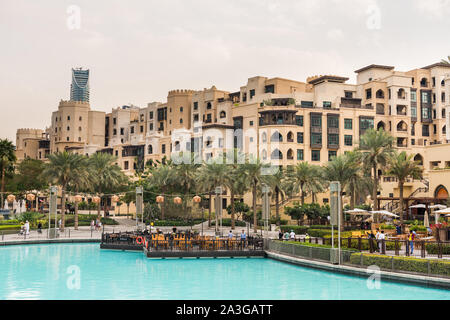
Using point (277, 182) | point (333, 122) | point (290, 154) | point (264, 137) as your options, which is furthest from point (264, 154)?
point (277, 182)

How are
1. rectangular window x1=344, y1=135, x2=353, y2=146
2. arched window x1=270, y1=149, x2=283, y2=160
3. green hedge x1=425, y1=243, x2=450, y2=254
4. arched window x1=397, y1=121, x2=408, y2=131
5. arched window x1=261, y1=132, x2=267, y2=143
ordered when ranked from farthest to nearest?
1. arched window x1=397, y1=121, x2=408, y2=131
2. rectangular window x1=344, y1=135, x2=353, y2=146
3. arched window x1=261, y1=132, x2=267, y2=143
4. arched window x1=270, y1=149, x2=283, y2=160
5. green hedge x1=425, y1=243, x2=450, y2=254

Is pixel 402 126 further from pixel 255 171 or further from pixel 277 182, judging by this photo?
pixel 255 171

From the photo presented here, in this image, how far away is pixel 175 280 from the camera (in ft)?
85.3

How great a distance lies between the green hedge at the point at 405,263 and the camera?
22.6 meters

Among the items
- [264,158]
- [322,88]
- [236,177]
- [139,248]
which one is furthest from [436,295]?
[322,88]

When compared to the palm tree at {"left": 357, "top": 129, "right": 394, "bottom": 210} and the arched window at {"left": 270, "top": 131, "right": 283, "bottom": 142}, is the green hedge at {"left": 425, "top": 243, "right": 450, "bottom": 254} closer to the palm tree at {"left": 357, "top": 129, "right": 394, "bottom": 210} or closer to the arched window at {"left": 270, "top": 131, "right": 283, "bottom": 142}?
the palm tree at {"left": 357, "top": 129, "right": 394, "bottom": 210}

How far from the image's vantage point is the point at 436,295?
21.2 metres

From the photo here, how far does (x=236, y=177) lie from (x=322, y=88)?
3299cm

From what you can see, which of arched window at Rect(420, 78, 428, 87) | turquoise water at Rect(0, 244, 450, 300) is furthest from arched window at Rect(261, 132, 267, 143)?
turquoise water at Rect(0, 244, 450, 300)

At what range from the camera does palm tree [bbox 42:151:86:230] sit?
185 ft

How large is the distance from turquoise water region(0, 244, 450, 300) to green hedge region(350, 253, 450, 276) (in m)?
0.94

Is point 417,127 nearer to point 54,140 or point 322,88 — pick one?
point 322,88

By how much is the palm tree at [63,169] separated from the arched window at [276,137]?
2926cm

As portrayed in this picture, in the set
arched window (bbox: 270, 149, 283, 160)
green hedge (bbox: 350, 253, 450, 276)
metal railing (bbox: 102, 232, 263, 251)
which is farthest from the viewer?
arched window (bbox: 270, 149, 283, 160)
